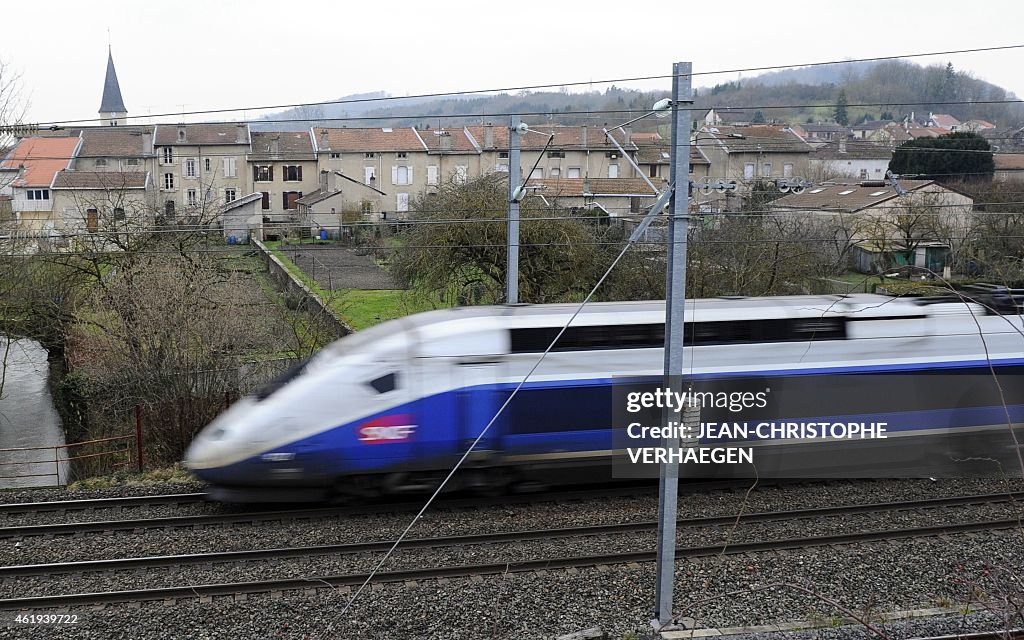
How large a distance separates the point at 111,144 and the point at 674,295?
192 ft

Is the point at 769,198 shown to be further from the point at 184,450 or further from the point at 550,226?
the point at 184,450

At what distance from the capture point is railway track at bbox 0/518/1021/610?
8.97 metres

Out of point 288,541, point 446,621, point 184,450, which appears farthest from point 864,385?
point 184,450

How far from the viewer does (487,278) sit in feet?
80.4

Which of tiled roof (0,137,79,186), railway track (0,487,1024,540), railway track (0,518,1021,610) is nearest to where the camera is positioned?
railway track (0,518,1021,610)

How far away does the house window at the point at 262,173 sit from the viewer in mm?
57406

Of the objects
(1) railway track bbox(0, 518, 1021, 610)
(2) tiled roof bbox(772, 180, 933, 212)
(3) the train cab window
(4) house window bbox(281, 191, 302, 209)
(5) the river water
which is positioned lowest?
(5) the river water

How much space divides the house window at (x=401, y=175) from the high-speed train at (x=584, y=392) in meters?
49.2

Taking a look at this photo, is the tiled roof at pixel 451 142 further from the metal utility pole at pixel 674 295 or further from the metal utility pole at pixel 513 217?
the metal utility pole at pixel 674 295

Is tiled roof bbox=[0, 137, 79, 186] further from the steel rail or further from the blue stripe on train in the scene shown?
the blue stripe on train

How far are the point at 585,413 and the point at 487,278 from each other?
1350 centimetres

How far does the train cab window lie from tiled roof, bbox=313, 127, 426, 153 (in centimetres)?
4942

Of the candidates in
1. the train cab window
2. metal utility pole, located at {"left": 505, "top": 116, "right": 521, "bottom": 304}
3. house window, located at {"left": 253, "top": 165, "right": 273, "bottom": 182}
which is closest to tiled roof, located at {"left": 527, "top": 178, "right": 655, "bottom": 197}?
house window, located at {"left": 253, "top": 165, "right": 273, "bottom": 182}

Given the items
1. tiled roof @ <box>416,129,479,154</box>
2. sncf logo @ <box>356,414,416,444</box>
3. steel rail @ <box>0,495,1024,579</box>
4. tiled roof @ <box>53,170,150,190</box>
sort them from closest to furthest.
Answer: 1. steel rail @ <box>0,495,1024,579</box>
2. sncf logo @ <box>356,414,416,444</box>
3. tiled roof @ <box>53,170,150,190</box>
4. tiled roof @ <box>416,129,479,154</box>
